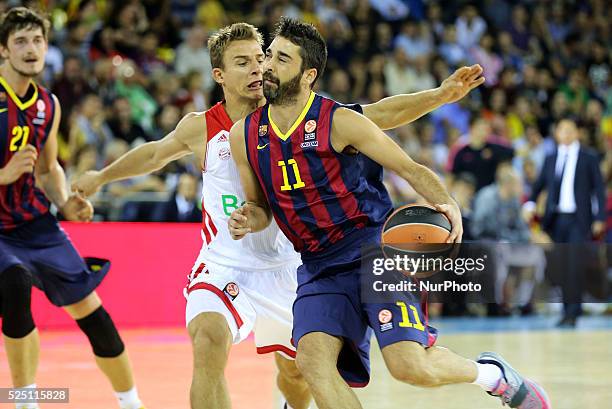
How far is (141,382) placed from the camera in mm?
7773

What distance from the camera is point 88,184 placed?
20.4 feet

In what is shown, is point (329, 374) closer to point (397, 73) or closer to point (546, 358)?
point (546, 358)

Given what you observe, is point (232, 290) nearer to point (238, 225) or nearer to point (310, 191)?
point (238, 225)

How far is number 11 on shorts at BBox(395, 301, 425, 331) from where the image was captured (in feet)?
16.3

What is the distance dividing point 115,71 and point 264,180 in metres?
8.55

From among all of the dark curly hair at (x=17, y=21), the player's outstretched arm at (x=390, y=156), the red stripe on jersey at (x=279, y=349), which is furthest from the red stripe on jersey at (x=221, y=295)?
the dark curly hair at (x=17, y=21)

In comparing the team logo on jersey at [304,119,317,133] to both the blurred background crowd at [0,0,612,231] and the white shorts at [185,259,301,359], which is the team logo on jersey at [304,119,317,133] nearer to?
the white shorts at [185,259,301,359]

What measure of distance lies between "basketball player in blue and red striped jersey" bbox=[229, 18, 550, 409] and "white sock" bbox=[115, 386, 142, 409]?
1587mm

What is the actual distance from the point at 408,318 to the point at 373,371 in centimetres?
358

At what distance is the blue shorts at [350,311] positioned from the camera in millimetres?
4945

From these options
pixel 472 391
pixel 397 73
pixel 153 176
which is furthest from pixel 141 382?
pixel 397 73

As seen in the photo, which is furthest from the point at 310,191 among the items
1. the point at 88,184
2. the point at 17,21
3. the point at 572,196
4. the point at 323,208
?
the point at 572,196

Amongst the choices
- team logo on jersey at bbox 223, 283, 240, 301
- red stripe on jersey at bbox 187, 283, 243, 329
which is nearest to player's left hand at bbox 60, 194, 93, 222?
red stripe on jersey at bbox 187, 283, 243, 329

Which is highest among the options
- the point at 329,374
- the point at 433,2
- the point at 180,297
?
the point at 433,2
